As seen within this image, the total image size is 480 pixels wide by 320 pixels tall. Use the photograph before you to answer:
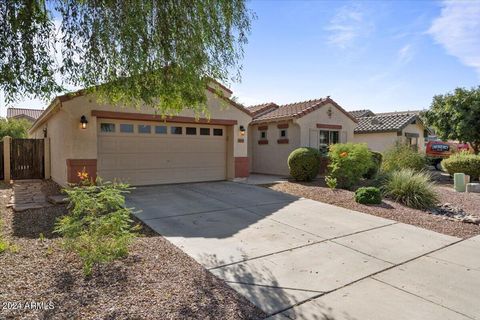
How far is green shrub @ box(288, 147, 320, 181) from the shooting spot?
1234 cm

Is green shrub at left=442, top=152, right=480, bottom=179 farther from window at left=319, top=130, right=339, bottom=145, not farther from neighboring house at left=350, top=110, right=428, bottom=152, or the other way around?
window at left=319, top=130, right=339, bottom=145

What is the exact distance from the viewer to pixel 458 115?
16.1m

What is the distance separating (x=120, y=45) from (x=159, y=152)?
7257mm

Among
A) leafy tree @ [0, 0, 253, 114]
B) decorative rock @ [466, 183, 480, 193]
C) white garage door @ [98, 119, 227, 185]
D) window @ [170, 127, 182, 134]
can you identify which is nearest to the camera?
leafy tree @ [0, 0, 253, 114]

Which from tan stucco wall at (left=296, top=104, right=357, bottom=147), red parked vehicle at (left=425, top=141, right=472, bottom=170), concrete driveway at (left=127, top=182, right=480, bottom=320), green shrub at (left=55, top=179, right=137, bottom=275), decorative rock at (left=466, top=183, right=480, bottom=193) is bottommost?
concrete driveway at (left=127, top=182, right=480, bottom=320)

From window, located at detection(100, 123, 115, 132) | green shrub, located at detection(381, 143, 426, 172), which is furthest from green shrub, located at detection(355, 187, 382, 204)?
window, located at detection(100, 123, 115, 132)

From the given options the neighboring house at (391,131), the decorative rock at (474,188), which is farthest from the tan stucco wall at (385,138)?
the decorative rock at (474,188)

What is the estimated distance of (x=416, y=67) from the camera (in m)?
11.6

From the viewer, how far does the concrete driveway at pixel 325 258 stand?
353 centimetres

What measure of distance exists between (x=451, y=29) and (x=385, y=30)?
1.71m

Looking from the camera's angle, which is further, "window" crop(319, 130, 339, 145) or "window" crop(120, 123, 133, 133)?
"window" crop(319, 130, 339, 145)

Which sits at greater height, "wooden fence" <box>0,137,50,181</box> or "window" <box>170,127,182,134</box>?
"window" <box>170,127,182,134</box>

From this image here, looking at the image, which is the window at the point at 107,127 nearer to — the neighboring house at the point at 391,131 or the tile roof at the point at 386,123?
the neighboring house at the point at 391,131

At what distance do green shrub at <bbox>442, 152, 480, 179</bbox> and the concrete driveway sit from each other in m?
9.72
